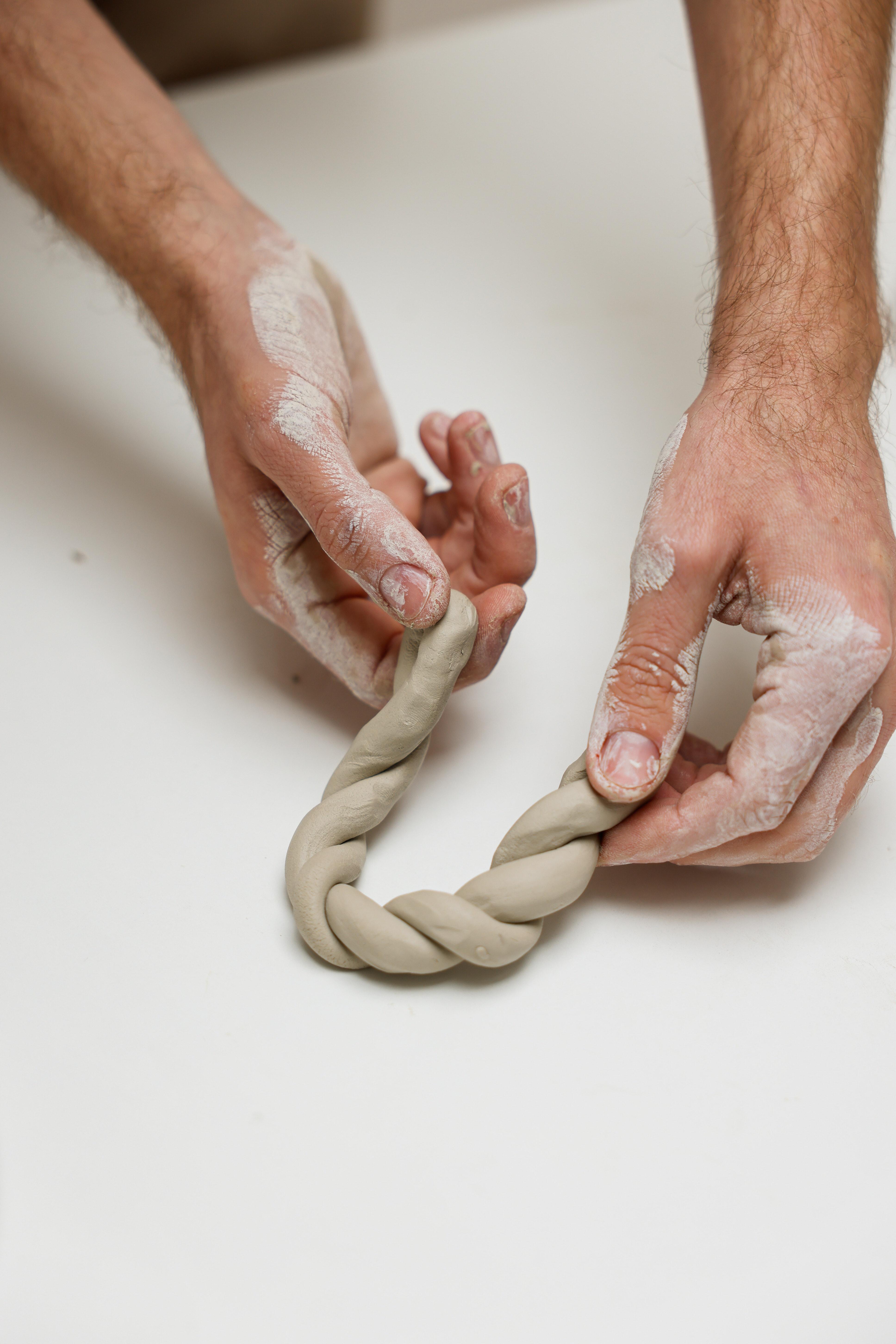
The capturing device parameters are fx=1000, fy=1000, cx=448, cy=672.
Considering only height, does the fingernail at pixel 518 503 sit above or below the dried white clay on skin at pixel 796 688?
above

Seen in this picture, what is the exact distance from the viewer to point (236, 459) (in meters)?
1.43

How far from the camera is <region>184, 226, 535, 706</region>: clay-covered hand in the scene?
1301 mm

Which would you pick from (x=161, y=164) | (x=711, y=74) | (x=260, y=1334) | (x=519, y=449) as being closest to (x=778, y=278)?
(x=711, y=74)

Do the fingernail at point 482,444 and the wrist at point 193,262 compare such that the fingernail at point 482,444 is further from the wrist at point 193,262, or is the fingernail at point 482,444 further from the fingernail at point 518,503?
the wrist at point 193,262

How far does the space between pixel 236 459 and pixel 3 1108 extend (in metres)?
0.89

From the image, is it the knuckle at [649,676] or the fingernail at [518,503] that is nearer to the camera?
the knuckle at [649,676]

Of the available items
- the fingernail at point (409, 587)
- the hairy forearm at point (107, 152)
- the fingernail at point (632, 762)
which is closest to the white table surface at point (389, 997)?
the fingernail at point (632, 762)

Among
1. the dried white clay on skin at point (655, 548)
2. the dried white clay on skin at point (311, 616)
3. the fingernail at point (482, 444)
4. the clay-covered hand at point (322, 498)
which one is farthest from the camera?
the fingernail at point (482, 444)

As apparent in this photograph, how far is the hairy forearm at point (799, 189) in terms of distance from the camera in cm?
130

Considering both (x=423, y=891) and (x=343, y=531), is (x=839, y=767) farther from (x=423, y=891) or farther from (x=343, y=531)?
(x=343, y=531)

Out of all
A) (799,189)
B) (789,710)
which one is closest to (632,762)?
(789,710)

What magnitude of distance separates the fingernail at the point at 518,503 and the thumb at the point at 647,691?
237mm

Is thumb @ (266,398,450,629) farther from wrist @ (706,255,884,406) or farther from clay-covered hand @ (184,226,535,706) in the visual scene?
wrist @ (706,255,884,406)

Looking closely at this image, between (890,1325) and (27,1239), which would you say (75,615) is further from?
(890,1325)
